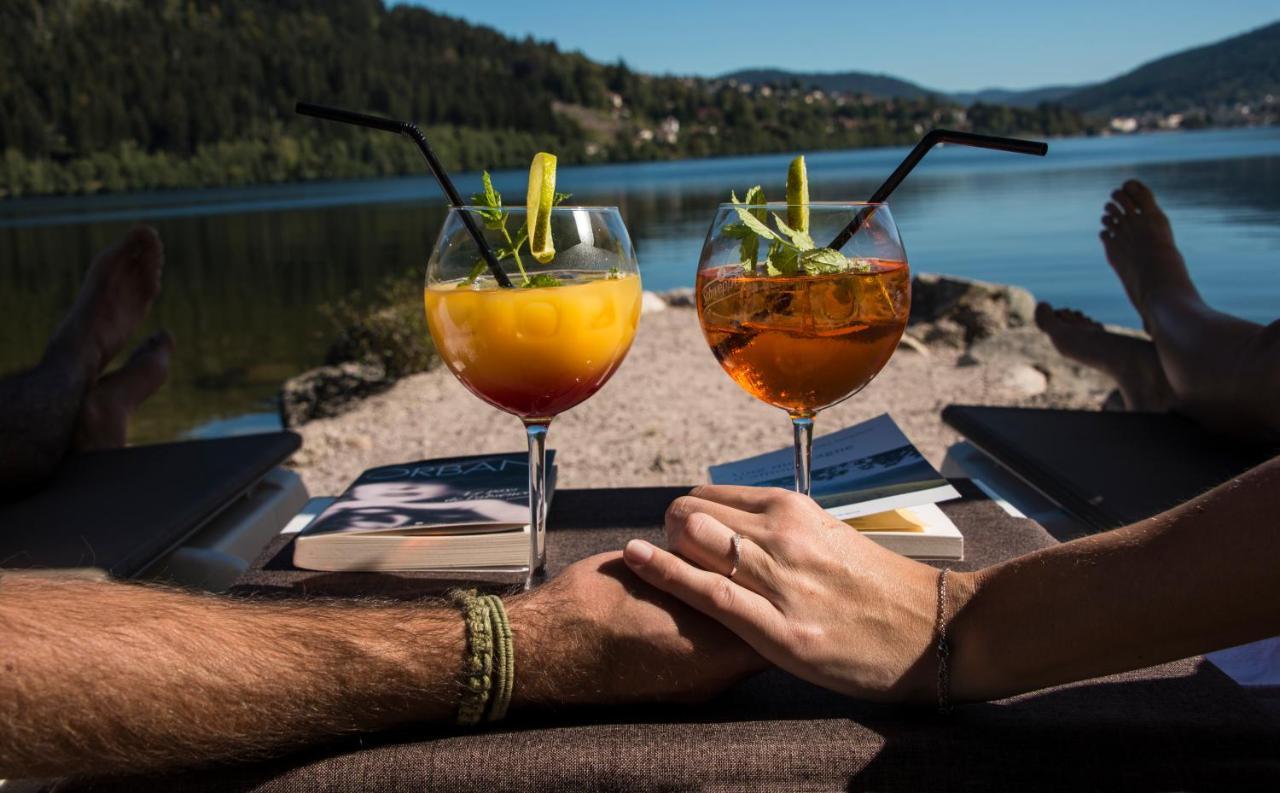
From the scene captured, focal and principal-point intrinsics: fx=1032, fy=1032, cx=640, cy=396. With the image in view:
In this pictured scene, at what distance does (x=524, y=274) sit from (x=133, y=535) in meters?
1.20

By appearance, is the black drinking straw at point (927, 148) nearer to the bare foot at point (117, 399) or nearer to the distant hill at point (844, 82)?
the bare foot at point (117, 399)

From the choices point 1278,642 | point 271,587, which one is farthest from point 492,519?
point 1278,642

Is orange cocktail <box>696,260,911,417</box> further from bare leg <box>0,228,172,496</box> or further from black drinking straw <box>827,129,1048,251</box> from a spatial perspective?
bare leg <box>0,228,172,496</box>

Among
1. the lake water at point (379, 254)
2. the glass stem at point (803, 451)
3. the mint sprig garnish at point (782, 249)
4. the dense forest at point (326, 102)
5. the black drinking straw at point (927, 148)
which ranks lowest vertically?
the lake water at point (379, 254)

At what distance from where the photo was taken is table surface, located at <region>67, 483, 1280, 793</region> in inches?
38.4

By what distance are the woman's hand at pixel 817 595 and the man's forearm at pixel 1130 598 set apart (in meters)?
0.04

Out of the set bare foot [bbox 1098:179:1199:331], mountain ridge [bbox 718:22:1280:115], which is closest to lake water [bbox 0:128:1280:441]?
bare foot [bbox 1098:179:1199:331]

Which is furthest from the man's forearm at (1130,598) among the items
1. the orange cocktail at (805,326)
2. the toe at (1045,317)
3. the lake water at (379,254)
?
the lake water at (379,254)

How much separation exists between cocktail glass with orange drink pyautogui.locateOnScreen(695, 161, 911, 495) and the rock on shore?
13.2 feet

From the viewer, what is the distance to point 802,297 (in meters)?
1.29

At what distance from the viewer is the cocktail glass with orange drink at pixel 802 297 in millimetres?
1282

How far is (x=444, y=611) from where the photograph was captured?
44.4 inches

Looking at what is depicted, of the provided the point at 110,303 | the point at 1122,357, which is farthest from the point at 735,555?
the point at 110,303

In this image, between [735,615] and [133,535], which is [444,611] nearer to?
[735,615]
